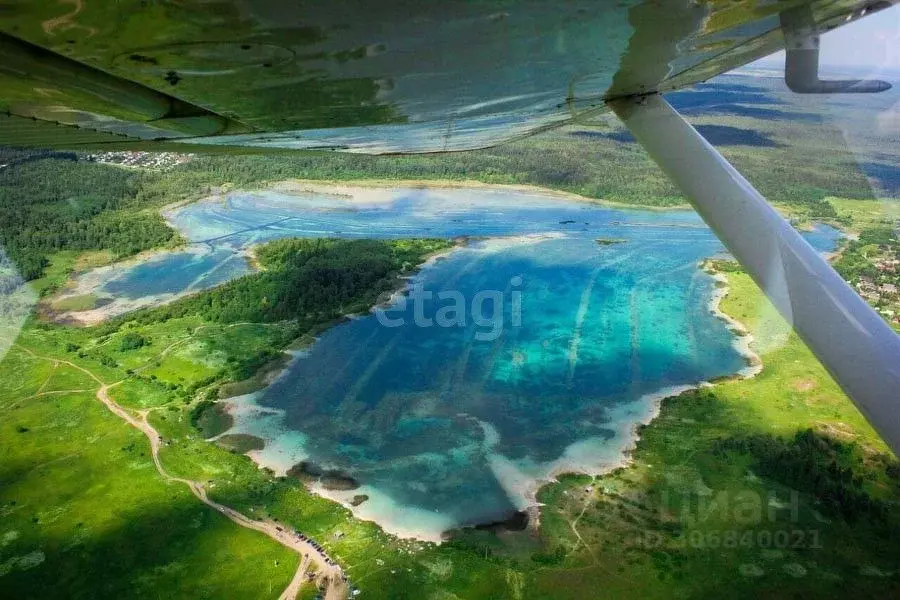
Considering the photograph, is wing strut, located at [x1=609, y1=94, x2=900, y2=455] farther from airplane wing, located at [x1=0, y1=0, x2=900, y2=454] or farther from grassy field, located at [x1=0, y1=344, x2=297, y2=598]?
Answer: grassy field, located at [x1=0, y1=344, x2=297, y2=598]

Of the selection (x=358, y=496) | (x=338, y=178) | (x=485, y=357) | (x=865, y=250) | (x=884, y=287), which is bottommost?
(x=358, y=496)

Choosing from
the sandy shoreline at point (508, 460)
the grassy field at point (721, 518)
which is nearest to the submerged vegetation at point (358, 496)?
the grassy field at point (721, 518)

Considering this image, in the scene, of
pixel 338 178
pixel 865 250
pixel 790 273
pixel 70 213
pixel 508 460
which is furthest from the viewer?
pixel 338 178

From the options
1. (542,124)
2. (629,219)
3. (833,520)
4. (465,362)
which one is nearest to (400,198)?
(629,219)

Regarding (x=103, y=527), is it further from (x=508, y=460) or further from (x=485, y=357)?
(x=485, y=357)

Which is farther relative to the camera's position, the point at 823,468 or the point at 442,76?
the point at 823,468

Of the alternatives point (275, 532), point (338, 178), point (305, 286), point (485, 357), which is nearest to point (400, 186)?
point (338, 178)
